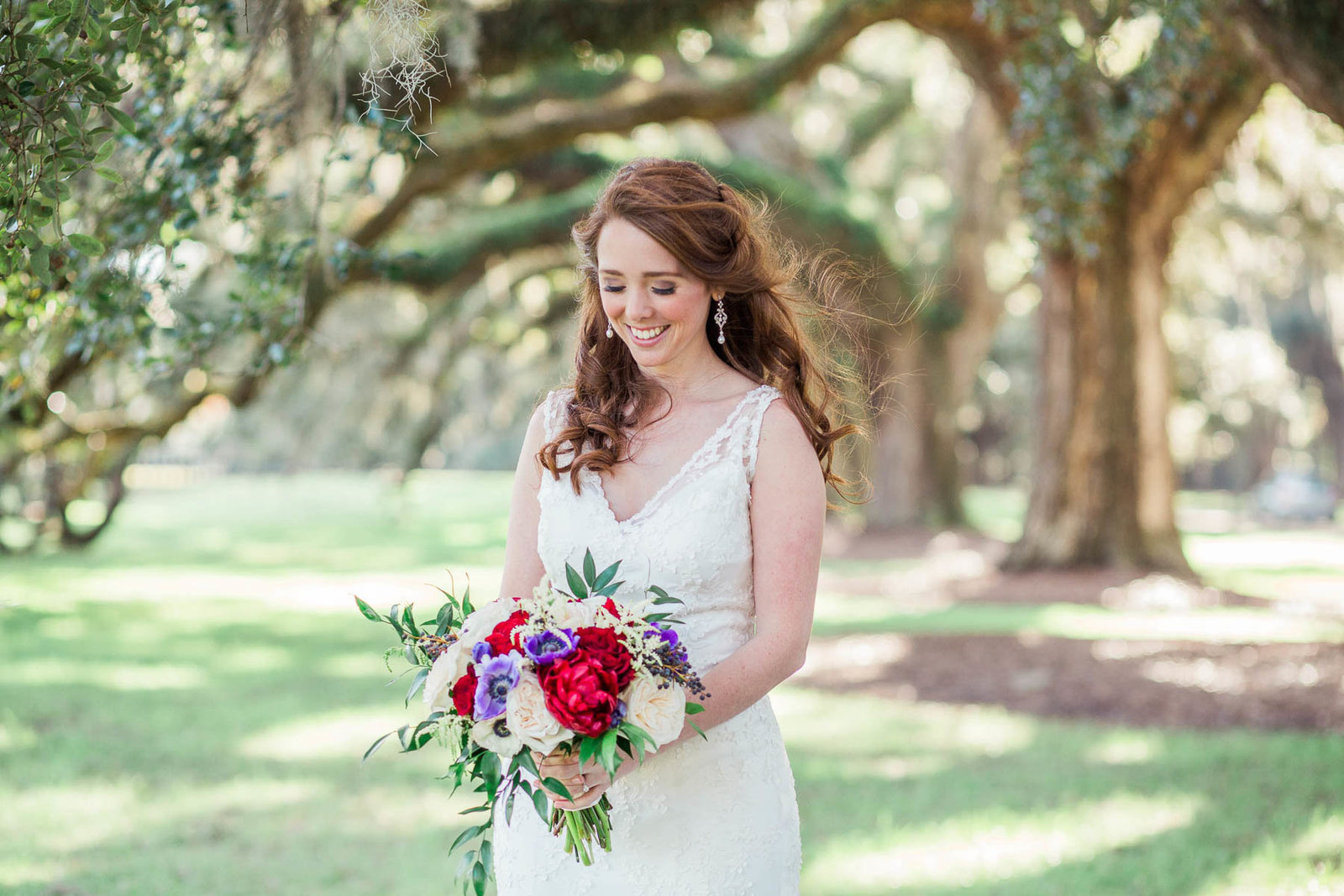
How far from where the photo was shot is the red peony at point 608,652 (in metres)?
2.07

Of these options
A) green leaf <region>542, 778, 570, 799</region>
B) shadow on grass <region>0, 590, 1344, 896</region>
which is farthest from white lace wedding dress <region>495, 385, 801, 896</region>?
shadow on grass <region>0, 590, 1344, 896</region>

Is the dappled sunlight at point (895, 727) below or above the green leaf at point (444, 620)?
below

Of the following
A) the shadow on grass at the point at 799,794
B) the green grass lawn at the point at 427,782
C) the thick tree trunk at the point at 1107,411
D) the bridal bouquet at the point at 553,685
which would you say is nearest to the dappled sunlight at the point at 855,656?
the green grass lawn at the point at 427,782

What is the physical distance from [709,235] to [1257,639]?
856 centimetres

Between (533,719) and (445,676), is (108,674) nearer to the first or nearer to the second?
(445,676)

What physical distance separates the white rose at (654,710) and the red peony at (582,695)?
0.04 meters

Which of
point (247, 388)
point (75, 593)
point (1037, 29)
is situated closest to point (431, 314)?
point (75, 593)

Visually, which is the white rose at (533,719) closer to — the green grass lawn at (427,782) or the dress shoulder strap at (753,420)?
the dress shoulder strap at (753,420)

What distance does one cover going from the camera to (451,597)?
2.31 meters

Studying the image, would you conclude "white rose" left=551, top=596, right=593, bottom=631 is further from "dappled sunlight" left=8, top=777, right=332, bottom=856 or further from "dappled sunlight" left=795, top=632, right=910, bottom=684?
"dappled sunlight" left=795, top=632, right=910, bottom=684

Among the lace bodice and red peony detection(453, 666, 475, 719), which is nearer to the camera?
red peony detection(453, 666, 475, 719)

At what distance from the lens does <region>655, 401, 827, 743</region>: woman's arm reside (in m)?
2.31

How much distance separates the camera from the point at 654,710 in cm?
208

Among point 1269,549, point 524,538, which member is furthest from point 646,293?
point 1269,549
